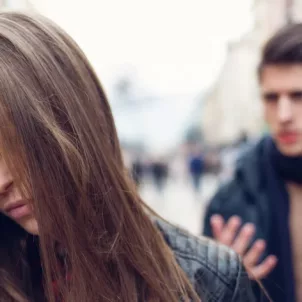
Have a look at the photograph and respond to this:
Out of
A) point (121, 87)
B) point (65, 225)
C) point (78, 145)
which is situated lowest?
point (121, 87)

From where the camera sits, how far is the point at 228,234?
1.54 metres

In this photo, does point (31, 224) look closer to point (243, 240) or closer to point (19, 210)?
point (19, 210)

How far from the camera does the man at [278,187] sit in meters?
1.76

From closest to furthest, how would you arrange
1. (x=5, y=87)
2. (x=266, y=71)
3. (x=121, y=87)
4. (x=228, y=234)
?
(x=5, y=87), (x=228, y=234), (x=266, y=71), (x=121, y=87)

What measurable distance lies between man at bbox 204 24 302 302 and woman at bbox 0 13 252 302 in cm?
62

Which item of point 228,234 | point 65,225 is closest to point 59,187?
point 65,225

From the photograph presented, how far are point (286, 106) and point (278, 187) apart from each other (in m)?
0.32

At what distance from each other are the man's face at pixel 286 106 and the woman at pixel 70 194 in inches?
30.4

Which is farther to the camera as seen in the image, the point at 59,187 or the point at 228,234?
the point at 228,234

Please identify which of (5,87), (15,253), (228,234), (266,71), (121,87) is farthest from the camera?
(121,87)

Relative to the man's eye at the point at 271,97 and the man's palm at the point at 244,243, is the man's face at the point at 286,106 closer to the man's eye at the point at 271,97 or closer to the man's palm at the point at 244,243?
the man's eye at the point at 271,97

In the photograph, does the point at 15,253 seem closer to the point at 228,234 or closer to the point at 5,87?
the point at 5,87

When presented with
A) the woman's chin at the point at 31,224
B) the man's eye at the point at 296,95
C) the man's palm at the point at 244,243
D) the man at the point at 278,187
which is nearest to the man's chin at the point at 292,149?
the man at the point at 278,187

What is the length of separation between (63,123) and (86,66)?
0.53ft
